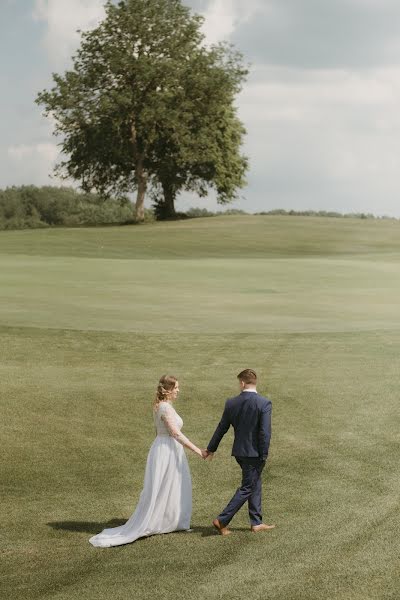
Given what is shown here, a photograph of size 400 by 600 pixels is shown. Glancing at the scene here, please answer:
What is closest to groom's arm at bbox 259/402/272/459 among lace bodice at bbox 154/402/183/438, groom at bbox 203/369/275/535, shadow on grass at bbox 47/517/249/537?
groom at bbox 203/369/275/535

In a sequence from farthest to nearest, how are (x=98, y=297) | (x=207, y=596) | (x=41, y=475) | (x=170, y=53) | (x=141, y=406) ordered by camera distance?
1. (x=170, y=53)
2. (x=98, y=297)
3. (x=141, y=406)
4. (x=41, y=475)
5. (x=207, y=596)

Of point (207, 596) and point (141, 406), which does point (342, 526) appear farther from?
point (141, 406)

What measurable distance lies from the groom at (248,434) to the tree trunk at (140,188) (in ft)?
239

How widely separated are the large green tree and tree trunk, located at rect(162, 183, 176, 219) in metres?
2.13

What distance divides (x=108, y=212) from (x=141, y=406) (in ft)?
425

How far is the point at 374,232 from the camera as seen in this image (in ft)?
250

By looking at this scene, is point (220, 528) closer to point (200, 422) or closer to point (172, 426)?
point (172, 426)

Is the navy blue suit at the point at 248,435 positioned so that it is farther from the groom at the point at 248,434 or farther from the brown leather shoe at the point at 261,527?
the brown leather shoe at the point at 261,527

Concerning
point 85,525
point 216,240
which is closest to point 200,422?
point 85,525

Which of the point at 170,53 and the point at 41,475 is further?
the point at 170,53

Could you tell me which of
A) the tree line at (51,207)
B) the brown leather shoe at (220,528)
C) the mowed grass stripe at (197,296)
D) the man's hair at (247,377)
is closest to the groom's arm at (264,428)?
the man's hair at (247,377)

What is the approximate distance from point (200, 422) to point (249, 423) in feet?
24.5

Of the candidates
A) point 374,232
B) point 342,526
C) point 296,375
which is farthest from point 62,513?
point 374,232

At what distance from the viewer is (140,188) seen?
86.3m
